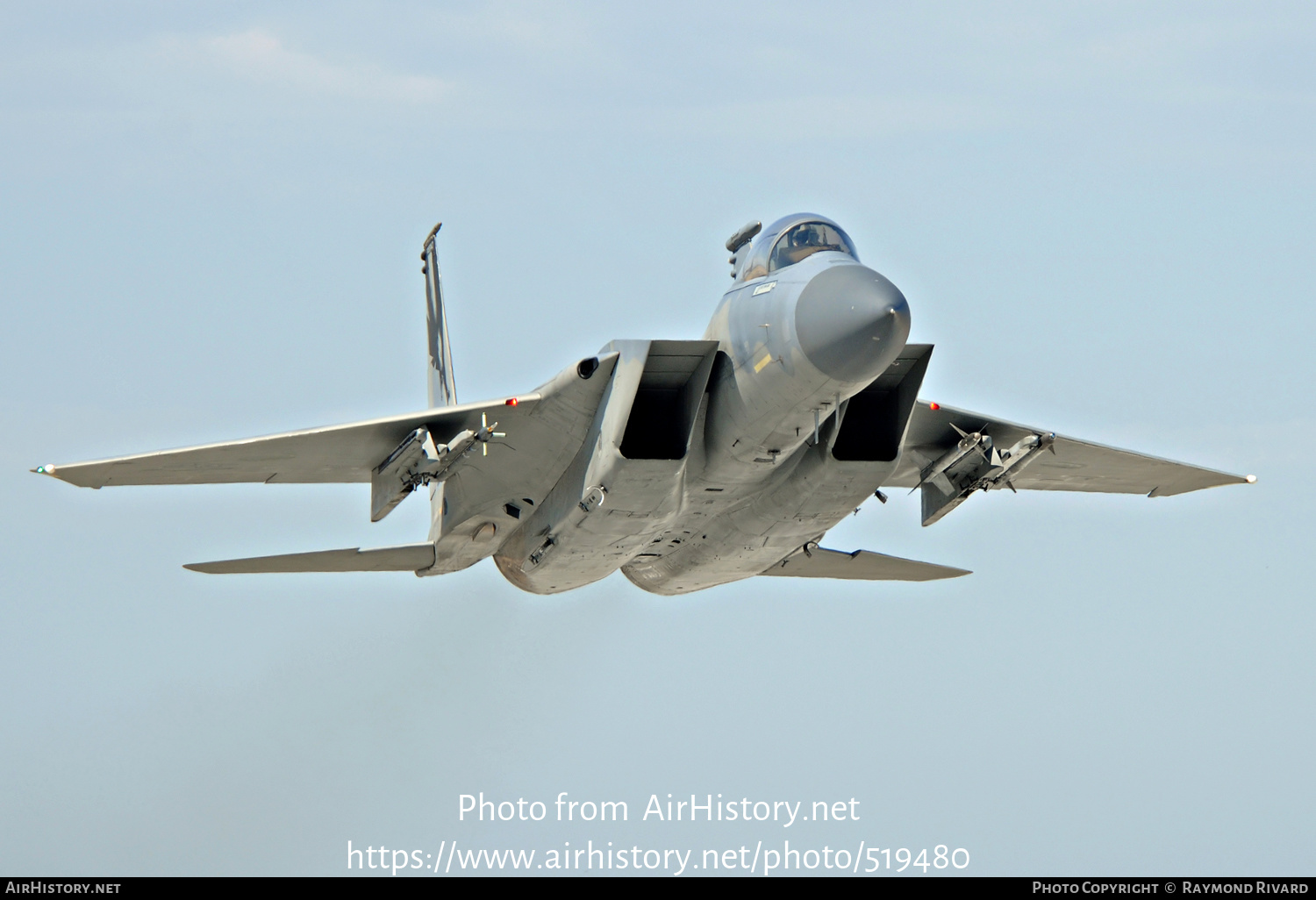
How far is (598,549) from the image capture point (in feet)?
59.7

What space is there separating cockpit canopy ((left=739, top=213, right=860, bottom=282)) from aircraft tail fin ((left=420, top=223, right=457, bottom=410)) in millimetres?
9024

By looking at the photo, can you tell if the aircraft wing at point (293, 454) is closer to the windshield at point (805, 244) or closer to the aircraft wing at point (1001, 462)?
the windshield at point (805, 244)

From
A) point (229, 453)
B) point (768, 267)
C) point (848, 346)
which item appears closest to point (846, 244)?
point (768, 267)

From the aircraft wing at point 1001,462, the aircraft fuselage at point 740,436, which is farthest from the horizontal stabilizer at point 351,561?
the aircraft wing at point 1001,462

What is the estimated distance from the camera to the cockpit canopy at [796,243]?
1549cm

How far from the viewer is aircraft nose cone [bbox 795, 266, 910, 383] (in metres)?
14.1

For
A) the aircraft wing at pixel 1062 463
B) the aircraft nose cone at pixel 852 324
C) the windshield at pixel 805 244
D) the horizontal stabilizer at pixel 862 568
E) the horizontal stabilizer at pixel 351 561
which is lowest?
the horizontal stabilizer at pixel 862 568

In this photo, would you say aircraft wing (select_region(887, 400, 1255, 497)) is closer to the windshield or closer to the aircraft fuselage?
the aircraft fuselage

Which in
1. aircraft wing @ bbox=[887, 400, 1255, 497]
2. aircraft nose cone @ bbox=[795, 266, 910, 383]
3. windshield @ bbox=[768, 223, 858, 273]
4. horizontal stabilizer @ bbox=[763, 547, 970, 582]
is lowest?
horizontal stabilizer @ bbox=[763, 547, 970, 582]

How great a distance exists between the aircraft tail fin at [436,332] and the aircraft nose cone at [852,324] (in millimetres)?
10299

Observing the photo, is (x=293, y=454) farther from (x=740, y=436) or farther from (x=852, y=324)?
(x=852, y=324)

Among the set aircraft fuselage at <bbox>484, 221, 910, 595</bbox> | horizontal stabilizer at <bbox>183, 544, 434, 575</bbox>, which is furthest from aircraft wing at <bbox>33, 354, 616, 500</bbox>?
horizontal stabilizer at <bbox>183, 544, 434, 575</bbox>

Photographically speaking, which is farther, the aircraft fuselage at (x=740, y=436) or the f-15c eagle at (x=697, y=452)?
the f-15c eagle at (x=697, y=452)

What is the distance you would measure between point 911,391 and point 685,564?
4.97m
